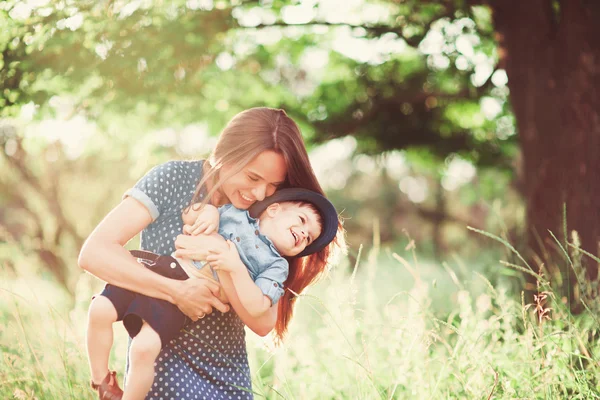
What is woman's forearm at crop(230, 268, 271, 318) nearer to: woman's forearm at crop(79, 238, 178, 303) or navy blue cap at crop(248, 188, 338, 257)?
woman's forearm at crop(79, 238, 178, 303)

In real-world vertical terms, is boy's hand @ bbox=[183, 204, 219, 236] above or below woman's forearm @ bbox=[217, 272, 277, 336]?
above

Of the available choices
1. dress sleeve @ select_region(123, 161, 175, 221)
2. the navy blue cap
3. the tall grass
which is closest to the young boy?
the navy blue cap

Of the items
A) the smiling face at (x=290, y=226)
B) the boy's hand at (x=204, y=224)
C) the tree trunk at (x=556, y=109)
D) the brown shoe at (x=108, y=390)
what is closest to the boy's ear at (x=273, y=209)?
the smiling face at (x=290, y=226)

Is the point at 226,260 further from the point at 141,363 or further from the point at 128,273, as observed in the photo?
the point at 141,363

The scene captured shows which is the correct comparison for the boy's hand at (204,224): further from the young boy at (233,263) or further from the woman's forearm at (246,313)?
the woman's forearm at (246,313)

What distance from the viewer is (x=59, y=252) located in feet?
28.5

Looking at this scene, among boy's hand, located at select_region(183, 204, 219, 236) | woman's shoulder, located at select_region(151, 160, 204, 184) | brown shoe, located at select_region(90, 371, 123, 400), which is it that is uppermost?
woman's shoulder, located at select_region(151, 160, 204, 184)

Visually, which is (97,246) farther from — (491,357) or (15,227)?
(15,227)

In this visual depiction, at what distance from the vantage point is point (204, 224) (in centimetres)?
223

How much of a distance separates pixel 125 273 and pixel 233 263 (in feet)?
1.25

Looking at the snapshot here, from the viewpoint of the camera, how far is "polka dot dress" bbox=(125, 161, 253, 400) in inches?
90.0

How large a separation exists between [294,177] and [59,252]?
23.1ft

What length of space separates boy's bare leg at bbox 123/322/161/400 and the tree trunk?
3.15 m

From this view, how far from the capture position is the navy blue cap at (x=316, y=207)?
2.46 m
